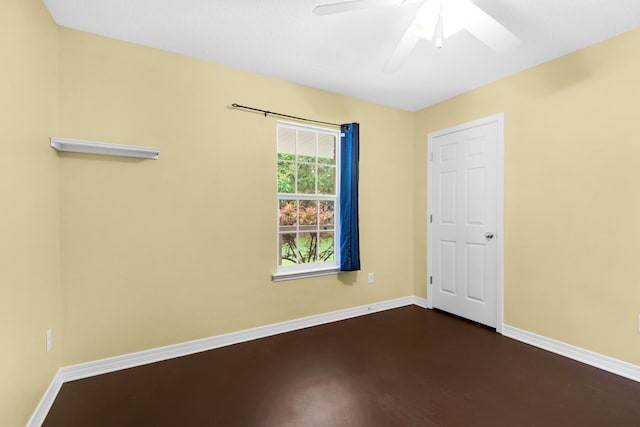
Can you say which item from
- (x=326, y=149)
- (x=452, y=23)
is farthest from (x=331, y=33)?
(x=326, y=149)

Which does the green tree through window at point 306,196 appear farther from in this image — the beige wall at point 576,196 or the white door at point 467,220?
the beige wall at point 576,196

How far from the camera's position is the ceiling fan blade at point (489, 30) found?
66.6 inches

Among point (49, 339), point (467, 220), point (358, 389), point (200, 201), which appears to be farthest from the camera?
point (467, 220)

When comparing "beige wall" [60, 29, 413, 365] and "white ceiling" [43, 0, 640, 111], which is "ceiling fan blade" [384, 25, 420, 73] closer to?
"white ceiling" [43, 0, 640, 111]

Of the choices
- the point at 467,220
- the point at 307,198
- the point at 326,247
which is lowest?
the point at 326,247

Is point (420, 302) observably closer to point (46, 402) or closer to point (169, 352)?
point (169, 352)

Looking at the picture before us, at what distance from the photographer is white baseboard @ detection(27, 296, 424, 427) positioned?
191cm

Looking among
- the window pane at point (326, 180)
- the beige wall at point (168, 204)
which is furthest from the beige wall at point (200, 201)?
the window pane at point (326, 180)

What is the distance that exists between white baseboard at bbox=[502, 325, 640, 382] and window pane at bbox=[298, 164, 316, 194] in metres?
2.36

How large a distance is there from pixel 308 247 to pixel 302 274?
31 centimetres

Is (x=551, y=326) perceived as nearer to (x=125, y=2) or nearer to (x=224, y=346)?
(x=224, y=346)

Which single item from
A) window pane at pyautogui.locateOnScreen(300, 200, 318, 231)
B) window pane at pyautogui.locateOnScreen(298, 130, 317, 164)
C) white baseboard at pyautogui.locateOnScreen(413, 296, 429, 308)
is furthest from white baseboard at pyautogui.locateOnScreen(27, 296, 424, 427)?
window pane at pyautogui.locateOnScreen(298, 130, 317, 164)

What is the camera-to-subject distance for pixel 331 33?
7.20ft

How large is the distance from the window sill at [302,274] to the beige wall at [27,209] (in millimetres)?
1654
